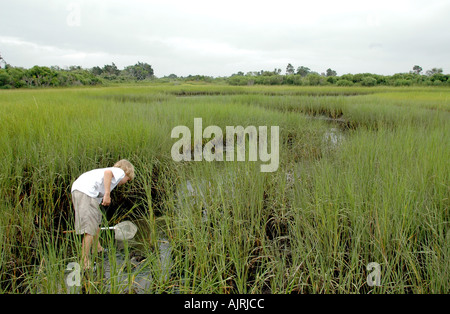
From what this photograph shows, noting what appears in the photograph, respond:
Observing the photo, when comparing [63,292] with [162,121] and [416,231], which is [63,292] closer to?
[416,231]

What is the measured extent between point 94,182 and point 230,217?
1295 mm

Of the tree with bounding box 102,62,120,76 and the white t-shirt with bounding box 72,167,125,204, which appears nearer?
the white t-shirt with bounding box 72,167,125,204

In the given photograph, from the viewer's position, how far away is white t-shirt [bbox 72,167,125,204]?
93.2 inches

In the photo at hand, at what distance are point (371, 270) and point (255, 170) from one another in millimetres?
1491

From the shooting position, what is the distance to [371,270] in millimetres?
1798

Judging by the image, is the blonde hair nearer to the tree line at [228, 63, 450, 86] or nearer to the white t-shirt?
the white t-shirt

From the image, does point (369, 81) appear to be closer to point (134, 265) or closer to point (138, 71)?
point (134, 265)

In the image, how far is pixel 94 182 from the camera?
2434 millimetres

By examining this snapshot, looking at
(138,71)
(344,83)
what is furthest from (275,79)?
(138,71)

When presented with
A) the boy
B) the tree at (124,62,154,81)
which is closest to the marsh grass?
the boy

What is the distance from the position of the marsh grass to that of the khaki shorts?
0.16 meters

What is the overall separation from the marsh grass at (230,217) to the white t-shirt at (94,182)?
0.32m

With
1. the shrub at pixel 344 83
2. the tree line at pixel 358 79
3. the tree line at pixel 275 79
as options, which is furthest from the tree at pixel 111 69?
the shrub at pixel 344 83
